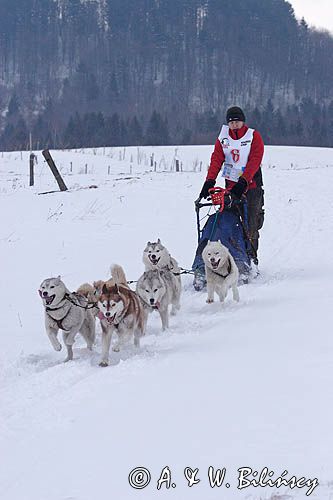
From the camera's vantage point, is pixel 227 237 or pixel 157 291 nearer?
pixel 157 291

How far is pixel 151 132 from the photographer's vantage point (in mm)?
55750

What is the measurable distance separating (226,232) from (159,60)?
78204 mm

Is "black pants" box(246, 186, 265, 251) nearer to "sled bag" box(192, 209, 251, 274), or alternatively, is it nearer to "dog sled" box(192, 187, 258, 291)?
"dog sled" box(192, 187, 258, 291)

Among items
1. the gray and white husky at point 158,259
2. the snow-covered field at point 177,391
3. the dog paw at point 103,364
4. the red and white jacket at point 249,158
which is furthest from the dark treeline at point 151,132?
the dog paw at point 103,364

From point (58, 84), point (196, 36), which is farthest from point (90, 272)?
point (196, 36)

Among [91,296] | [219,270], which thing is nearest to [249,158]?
[219,270]

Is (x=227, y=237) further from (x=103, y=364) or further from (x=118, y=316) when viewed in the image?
(x=103, y=364)

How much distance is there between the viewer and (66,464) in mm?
2871

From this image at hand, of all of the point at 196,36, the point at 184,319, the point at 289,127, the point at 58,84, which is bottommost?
the point at 184,319

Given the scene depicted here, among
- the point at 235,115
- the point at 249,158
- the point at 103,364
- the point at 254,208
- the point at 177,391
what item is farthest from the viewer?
the point at 254,208

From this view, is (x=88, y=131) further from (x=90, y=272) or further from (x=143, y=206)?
(x=90, y=272)

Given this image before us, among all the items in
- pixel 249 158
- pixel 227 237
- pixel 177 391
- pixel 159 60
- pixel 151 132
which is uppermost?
pixel 159 60

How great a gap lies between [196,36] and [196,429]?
86.0 metres

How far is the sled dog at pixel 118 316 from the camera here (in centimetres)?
469
